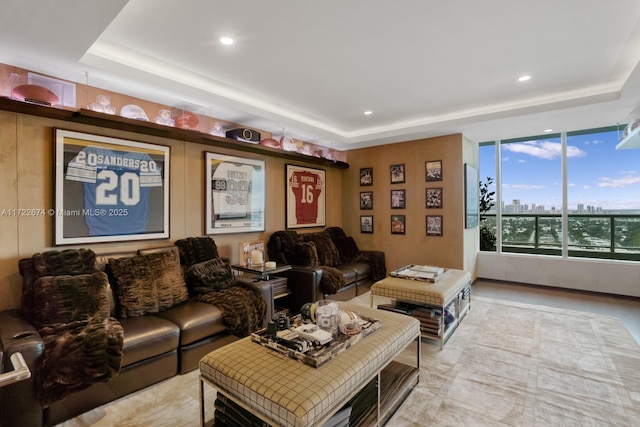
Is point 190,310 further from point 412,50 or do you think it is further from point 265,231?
point 412,50

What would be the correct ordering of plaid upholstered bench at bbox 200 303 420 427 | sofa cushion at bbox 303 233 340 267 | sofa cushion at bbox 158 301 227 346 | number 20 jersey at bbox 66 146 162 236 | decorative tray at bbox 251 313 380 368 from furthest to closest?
sofa cushion at bbox 303 233 340 267 < number 20 jersey at bbox 66 146 162 236 < sofa cushion at bbox 158 301 227 346 < decorative tray at bbox 251 313 380 368 < plaid upholstered bench at bbox 200 303 420 427

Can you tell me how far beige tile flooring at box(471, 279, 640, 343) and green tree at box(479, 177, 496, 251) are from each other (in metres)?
0.75

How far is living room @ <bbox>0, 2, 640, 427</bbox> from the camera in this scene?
97.0 inches

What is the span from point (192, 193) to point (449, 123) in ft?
11.9

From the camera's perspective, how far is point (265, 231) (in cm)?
454

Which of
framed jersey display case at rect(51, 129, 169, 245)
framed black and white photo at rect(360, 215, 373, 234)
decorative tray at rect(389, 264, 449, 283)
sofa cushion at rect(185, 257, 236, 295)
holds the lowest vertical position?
decorative tray at rect(389, 264, 449, 283)

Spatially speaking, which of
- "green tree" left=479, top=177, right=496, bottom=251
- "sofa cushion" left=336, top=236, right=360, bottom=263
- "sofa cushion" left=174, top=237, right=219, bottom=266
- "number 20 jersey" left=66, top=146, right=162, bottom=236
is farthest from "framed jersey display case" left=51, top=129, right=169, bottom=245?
"green tree" left=479, top=177, right=496, bottom=251

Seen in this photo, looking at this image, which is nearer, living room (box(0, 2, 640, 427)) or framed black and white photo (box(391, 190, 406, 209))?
living room (box(0, 2, 640, 427))

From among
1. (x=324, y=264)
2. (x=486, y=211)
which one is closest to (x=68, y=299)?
(x=324, y=264)

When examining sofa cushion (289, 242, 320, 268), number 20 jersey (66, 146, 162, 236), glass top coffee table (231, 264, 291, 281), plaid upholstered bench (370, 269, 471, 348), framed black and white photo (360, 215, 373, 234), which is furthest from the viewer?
framed black and white photo (360, 215, 373, 234)

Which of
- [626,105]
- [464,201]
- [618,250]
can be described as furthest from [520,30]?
[618,250]

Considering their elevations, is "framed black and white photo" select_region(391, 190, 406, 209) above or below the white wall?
above

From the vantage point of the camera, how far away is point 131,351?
220cm

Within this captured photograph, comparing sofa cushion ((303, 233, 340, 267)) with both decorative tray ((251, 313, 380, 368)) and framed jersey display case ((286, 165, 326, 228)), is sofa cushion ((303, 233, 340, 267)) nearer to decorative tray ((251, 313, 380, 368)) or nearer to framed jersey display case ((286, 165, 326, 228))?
framed jersey display case ((286, 165, 326, 228))
